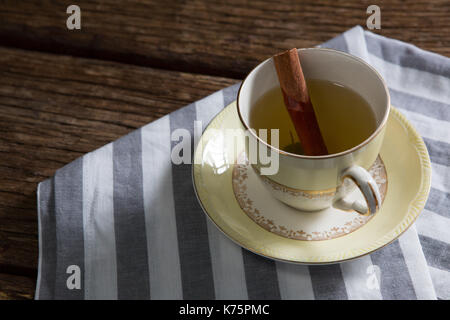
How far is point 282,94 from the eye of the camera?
66 cm

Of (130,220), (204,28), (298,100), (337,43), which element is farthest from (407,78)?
(130,220)

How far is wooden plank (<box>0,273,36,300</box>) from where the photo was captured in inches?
25.8

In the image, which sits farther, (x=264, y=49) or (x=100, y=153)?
(x=264, y=49)

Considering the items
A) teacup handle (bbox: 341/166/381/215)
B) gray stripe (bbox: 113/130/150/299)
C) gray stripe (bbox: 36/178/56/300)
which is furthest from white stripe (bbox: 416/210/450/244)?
gray stripe (bbox: 36/178/56/300)

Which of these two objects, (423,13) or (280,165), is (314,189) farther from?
(423,13)

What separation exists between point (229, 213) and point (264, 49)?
36 centimetres

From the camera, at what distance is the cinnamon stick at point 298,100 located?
60cm

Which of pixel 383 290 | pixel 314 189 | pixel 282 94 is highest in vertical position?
pixel 282 94

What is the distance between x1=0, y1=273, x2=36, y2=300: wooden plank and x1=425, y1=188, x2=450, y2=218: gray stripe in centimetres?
55

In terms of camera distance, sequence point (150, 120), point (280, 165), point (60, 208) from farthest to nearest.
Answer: point (150, 120), point (60, 208), point (280, 165)

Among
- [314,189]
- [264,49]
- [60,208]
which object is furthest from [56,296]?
[264,49]

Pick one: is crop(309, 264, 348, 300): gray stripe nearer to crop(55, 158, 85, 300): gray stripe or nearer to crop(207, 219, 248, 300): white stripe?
crop(207, 219, 248, 300): white stripe

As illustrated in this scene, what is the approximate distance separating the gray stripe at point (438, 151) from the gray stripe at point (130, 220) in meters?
A: 0.42

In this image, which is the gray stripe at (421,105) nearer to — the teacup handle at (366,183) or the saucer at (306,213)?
the saucer at (306,213)
